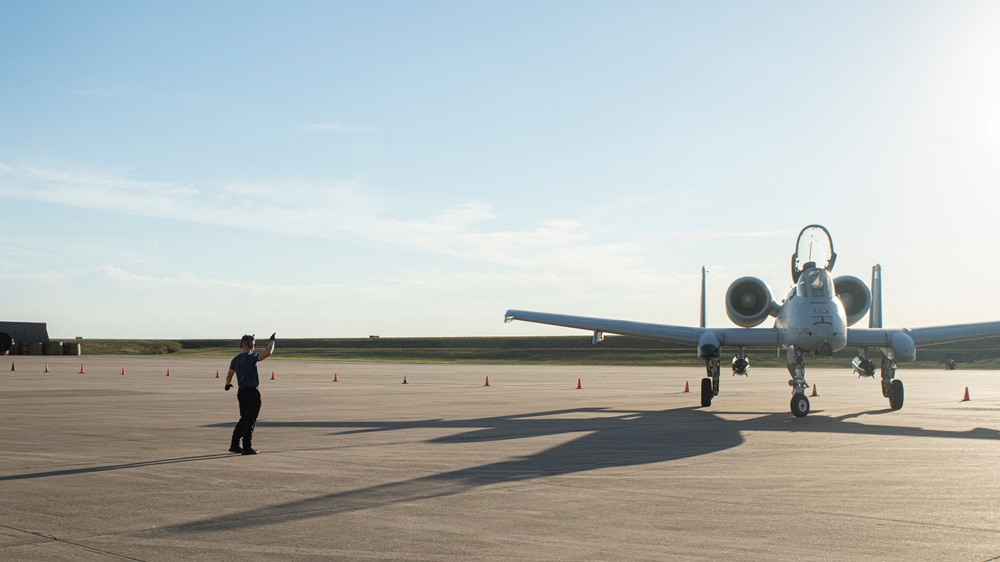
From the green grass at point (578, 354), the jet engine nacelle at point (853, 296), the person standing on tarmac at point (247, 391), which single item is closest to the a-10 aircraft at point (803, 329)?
the jet engine nacelle at point (853, 296)

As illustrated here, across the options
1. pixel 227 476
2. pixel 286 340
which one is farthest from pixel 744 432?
pixel 286 340

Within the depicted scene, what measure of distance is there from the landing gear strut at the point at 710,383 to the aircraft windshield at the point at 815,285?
3557 mm

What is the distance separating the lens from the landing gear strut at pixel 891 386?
24.5 m

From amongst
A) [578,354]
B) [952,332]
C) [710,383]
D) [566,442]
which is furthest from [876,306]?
[578,354]

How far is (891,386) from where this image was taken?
24.8 metres

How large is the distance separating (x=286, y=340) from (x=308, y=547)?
146546mm

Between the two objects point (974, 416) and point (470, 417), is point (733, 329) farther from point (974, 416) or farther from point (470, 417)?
point (470, 417)

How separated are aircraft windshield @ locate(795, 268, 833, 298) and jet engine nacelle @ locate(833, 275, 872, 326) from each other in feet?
16.2

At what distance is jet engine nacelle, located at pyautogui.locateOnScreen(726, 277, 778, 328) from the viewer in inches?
1050

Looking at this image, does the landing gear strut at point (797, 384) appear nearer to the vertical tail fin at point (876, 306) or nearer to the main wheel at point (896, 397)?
the main wheel at point (896, 397)

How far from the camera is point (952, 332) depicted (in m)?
26.5

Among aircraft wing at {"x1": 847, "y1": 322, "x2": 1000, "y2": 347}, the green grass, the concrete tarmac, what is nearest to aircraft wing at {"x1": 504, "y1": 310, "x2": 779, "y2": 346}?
the concrete tarmac

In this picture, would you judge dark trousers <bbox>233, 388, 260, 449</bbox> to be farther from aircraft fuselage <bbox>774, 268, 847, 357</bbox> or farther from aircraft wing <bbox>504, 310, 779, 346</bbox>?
aircraft wing <bbox>504, 310, 779, 346</bbox>

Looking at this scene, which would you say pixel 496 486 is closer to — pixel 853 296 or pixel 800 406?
pixel 800 406
